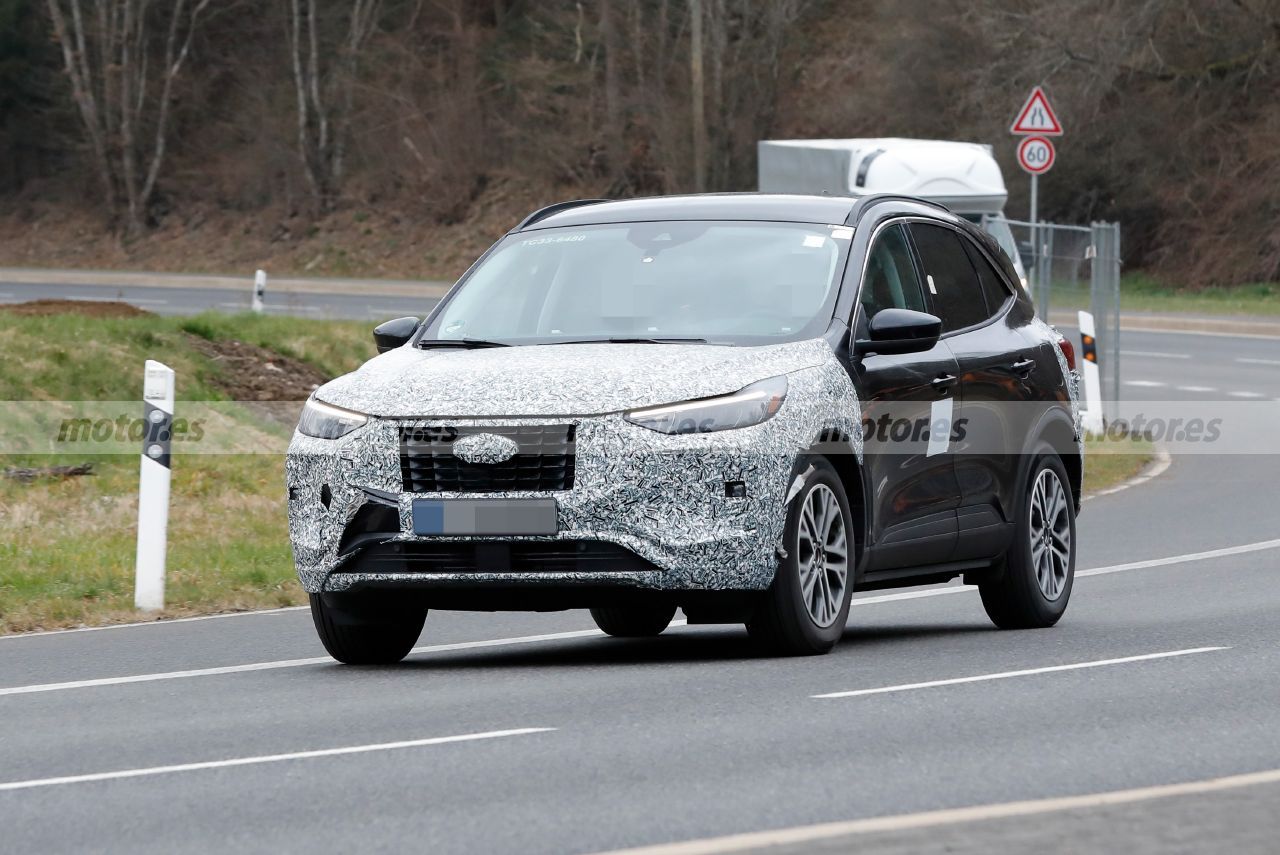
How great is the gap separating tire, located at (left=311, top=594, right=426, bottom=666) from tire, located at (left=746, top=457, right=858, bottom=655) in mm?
1406

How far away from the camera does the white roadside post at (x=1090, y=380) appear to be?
76.0 ft

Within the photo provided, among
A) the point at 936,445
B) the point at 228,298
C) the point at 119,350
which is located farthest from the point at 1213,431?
the point at 228,298

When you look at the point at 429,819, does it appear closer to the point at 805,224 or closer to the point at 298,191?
the point at 805,224

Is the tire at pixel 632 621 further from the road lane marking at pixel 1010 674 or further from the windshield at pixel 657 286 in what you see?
the road lane marking at pixel 1010 674

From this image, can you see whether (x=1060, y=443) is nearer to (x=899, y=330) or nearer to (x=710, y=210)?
(x=899, y=330)

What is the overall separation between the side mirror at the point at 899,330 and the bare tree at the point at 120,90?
197ft

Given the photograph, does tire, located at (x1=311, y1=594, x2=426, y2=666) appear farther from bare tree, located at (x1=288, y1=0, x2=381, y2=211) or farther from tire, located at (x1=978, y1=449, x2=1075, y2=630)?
bare tree, located at (x1=288, y1=0, x2=381, y2=211)

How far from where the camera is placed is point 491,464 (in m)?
8.65

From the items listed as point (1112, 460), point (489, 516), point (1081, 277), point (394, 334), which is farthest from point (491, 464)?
point (1081, 277)

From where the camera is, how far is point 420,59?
68562 mm

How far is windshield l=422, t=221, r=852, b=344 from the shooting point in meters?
9.59

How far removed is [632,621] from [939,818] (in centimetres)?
501

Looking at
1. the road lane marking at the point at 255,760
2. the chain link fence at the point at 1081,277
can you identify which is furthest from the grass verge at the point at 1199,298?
the road lane marking at the point at 255,760

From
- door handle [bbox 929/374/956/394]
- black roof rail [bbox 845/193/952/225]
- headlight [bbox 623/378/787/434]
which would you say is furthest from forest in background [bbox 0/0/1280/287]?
headlight [bbox 623/378/787/434]
